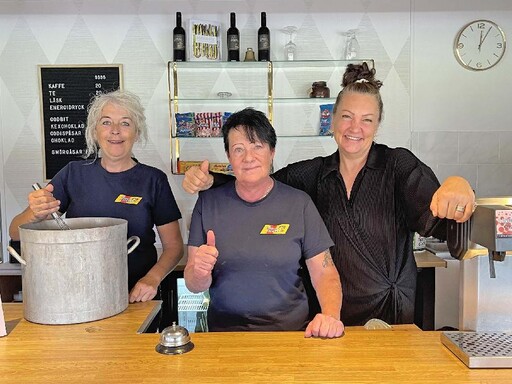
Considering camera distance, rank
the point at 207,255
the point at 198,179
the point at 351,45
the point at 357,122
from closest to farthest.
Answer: the point at 207,255 < the point at 198,179 < the point at 357,122 < the point at 351,45

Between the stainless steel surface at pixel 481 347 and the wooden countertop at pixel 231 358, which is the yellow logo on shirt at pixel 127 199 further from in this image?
the stainless steel surface at pixel 481 347

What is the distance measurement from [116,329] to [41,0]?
9.61 feet

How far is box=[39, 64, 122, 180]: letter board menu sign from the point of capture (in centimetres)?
372

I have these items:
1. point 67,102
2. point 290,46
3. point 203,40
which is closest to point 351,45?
point 290,46

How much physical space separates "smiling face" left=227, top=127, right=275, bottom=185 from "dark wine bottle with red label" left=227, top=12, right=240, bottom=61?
6.25ft

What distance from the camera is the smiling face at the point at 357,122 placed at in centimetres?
Result: 198

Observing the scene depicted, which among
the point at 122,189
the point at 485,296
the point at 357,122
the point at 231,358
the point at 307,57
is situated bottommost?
the point at 231,358

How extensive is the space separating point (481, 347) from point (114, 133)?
57.4 inches

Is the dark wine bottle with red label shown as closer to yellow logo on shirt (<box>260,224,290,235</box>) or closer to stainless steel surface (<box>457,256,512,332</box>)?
yellow logo on shirt (<box>260,224,290,235</box>)

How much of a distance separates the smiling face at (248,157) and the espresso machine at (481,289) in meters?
0.65

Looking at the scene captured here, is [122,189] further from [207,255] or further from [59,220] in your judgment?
[207,255]

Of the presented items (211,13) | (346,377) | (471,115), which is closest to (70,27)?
(211,13)

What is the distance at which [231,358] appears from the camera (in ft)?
4.34

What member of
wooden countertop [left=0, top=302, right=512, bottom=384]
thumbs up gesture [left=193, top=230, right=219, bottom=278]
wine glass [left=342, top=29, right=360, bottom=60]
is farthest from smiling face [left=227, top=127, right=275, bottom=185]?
wine glass [left=342, top=29, right=360, bottom=60]
